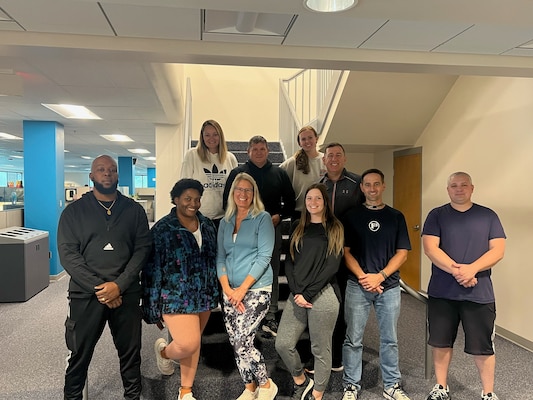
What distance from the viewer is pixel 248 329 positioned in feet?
7.59

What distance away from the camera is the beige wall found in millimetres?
7148

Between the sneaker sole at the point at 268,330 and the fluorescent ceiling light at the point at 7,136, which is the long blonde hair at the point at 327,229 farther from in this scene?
the fluorescent ceiling light at the point at 7,136

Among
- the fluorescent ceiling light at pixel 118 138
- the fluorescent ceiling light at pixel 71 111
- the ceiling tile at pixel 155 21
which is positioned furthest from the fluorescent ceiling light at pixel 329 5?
the fluorescent ceiling light at pixel 118 138

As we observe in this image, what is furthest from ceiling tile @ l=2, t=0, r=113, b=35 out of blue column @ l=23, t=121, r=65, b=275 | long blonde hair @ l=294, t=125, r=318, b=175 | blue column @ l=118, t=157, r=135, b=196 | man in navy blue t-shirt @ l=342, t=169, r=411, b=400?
blue column @ l=118, t=157, r=135, b=196

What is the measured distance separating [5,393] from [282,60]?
3030 millimetres

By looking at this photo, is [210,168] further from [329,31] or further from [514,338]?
[514,338]

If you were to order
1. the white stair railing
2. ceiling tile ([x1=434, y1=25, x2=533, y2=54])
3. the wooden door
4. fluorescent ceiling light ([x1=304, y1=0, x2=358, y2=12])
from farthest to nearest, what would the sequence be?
the wooden door < the white stair railing < ceiling tile ([x1=434, y1=25, x2=533, y2=54]) < fluorescent ceiling light ([x1=304, y1=0, x2=358, y2=12])

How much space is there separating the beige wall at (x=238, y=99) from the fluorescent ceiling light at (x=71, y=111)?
2061 millimetres

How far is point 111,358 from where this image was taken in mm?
3234

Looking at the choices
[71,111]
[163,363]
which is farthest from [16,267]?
[163,363]

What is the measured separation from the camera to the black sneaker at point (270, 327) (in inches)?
116

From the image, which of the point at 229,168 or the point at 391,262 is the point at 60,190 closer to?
the point at 229,168

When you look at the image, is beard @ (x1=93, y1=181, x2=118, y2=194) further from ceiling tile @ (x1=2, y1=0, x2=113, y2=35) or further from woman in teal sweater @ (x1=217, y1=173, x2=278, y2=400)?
ceiling tile @ (x1=2, y1=0, x2=113, y2=35)

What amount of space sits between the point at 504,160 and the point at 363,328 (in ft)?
7.92
